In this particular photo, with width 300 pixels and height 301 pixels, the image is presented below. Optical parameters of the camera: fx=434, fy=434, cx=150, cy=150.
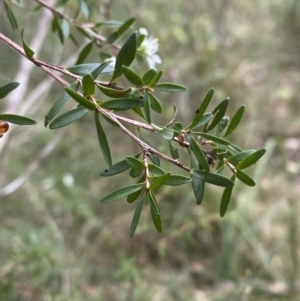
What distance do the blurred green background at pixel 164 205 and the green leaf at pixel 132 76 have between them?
382mm

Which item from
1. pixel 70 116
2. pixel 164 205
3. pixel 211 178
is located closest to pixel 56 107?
pixel 70 116

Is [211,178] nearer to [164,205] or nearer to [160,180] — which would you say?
[160,180]

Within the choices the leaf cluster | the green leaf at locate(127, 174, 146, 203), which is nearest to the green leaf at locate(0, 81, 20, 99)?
the leaf cluster

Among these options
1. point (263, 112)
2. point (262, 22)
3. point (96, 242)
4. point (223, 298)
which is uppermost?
point (262, 22)

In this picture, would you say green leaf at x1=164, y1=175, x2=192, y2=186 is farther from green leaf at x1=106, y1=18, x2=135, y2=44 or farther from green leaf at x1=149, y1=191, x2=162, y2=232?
green leaf at x1=106, y1=18, x2=135, y2=44

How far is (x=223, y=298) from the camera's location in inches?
36.7

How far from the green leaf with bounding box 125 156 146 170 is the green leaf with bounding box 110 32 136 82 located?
55 mm

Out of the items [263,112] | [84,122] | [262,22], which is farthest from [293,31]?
[84,122]

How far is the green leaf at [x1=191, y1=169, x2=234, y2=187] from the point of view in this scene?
0.94 feet

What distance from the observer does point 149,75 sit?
27 centimetres

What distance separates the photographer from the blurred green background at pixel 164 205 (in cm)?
87

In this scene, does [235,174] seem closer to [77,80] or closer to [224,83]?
[77,80]

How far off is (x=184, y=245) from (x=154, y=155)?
98 cm

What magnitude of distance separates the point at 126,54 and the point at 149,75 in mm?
21
